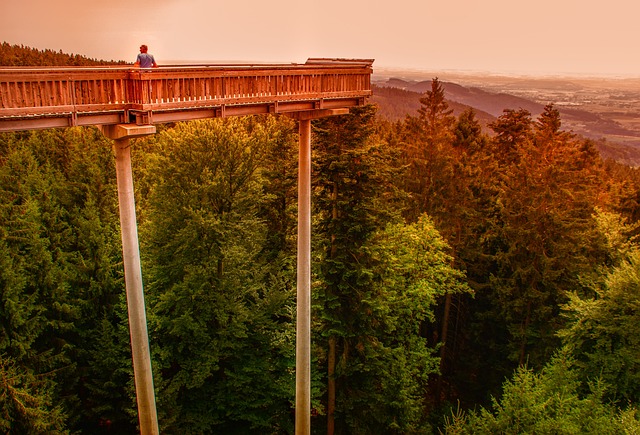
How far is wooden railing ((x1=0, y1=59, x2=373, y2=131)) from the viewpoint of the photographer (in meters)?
8.77

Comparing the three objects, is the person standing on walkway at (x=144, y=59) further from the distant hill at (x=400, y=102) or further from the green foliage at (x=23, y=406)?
the distant hill at (x=400, y=102)

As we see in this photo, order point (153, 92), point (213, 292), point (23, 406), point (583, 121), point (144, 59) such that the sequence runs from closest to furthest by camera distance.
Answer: point (153, 92) < point (144, 59) < point (23, 406) < point (213, 292) < point (583, 121)

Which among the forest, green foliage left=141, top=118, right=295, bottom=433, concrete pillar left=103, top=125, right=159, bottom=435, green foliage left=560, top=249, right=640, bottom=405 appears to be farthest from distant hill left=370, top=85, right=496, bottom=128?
concrete pillar left=103, top=125, right=159, bottom=435

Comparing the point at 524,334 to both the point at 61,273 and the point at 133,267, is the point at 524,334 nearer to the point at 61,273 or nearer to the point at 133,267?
the point at 133,267

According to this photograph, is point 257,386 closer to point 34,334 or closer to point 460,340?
point 34,334

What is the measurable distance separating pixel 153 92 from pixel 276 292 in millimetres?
12993

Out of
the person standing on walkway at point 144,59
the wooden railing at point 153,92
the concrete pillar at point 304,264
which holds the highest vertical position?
the person standing on walkway at point 144,59

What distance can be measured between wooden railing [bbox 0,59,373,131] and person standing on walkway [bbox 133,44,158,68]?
0.84 m

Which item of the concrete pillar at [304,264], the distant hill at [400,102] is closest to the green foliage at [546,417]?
the concrete pillar at [304,264]

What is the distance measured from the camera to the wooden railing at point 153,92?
28.8 feet

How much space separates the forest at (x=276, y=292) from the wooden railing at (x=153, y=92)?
4.05 m

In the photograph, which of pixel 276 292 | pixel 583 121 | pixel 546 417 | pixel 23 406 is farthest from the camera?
pixel 583 121

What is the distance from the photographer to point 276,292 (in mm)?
21750

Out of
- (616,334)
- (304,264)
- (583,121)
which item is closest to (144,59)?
(304,264)
